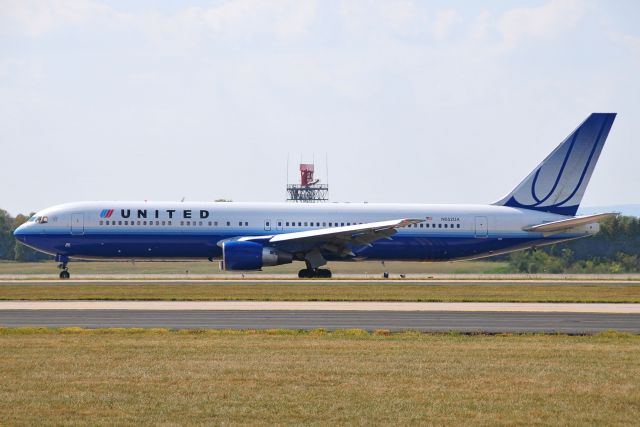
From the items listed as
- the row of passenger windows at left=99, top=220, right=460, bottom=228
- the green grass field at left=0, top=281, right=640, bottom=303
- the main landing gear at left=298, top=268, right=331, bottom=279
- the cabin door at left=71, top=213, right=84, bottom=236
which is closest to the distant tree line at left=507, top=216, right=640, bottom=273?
the row of passenger windows at left=99, top=220, right=460, bottom=228

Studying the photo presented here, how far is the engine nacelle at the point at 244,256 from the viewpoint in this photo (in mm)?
54875

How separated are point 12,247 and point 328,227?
39.2 metres

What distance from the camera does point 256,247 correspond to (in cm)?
5541

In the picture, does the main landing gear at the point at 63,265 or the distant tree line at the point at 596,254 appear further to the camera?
the distant tree line at the point at 596,254

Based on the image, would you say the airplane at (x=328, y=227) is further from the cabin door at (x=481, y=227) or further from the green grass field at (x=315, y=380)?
the green grass field at (x=315, y=380)

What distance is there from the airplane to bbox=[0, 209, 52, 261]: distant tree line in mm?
26713

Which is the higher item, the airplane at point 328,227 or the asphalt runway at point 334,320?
the airplane at point 328,227

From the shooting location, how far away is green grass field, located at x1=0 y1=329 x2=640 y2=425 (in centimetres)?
1390

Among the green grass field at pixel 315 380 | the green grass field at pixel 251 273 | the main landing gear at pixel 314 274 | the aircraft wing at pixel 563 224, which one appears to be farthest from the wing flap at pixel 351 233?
the green grass field at pixel 315 380

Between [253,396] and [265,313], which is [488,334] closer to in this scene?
[265,313]

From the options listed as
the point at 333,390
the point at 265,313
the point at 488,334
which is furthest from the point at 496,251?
the point at 333,390

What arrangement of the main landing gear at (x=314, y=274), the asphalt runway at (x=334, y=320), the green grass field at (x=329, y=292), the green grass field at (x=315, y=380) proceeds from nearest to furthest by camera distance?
1. the green grass field at (x=315, y=380)
2. the asphalt runway at (x=334, y=320)
3. the green grass field at (x=329, y=292)
4. the main landing gear at (x=314, y=274)

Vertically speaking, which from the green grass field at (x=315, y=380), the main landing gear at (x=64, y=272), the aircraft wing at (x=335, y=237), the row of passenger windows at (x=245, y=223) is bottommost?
the green grass field at (x=315, y=380)

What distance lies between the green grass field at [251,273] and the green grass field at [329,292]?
1583cm
